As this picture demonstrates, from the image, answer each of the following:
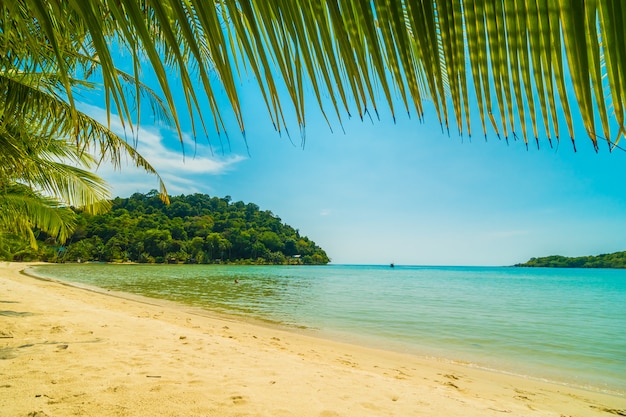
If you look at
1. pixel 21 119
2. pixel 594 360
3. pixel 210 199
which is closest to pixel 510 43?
pixel 21 119

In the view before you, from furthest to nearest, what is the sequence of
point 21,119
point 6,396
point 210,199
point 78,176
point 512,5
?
point 210,199 → point 78,176 → point 21,119 → point 6,396 → point 512,5

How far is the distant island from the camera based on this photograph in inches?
3674

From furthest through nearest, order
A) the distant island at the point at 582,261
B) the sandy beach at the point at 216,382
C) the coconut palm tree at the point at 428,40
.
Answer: the distant island at the point at 582,261 < the sandy beach at the point at 216,382 < the coconut palm tree at the point at 428,40

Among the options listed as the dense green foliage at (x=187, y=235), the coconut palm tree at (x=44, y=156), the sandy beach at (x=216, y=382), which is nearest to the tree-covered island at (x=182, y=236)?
the dense green foliage at (x=187, y=235)

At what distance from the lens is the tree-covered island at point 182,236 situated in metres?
56.2

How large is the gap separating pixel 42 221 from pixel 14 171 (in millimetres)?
2195

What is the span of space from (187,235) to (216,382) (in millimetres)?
74740

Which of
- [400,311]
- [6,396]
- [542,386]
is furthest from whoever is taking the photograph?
[400,311]

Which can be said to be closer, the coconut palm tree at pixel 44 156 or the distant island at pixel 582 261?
the coconut palm tree at pixel 44 156

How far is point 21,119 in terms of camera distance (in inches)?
118

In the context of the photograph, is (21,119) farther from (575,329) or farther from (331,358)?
(575,329)

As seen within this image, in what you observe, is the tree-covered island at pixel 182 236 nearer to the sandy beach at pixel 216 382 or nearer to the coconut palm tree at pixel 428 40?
the sandy beach at pixel 216 382

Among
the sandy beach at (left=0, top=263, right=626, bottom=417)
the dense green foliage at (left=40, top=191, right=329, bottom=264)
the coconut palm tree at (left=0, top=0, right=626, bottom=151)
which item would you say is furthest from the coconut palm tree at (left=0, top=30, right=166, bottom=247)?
the dense green foliage at (left=40, top=191, right=329, bottom=264)

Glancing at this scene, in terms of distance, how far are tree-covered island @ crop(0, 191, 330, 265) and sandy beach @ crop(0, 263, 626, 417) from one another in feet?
153
